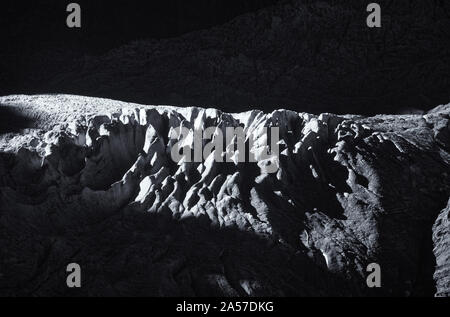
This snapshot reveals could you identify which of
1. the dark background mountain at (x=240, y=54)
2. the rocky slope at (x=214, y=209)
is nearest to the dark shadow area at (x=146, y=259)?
the rocky slope at (x=214, y=209)

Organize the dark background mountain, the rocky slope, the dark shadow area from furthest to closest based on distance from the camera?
1. the dark background mountain
2. the rocky slope
3. the dark shadow area

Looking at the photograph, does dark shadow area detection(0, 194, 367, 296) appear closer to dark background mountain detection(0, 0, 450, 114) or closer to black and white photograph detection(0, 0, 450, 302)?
black and white photograph detection(0, 0, 450, 302)

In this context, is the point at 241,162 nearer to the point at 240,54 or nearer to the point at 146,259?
the point at 146,259

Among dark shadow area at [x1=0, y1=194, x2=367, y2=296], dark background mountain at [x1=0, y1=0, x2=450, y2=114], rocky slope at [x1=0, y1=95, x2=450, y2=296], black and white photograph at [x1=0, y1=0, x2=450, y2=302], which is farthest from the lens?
dark background mountain at [x1=0, y1=0, x2=450, y2=114]

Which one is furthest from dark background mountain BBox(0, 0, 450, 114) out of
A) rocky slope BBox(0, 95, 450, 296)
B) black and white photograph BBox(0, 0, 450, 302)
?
rocky slope BBox(0, 95, 450, 296)

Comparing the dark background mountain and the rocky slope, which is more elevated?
the dark background mountain

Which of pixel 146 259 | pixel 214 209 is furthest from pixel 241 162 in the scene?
pixel 146 259
